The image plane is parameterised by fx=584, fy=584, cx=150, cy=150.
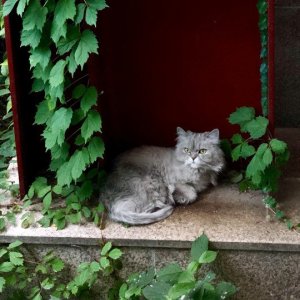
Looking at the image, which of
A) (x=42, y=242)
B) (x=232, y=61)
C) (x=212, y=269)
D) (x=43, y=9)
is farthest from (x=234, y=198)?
(x=43, y=9)

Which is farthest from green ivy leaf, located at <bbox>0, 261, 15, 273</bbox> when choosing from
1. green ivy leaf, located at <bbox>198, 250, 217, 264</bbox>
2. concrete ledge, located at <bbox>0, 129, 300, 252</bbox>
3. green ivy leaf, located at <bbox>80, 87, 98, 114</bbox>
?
green ivy leaf, located at <bbox>198, 250, 217, 264</bbox>

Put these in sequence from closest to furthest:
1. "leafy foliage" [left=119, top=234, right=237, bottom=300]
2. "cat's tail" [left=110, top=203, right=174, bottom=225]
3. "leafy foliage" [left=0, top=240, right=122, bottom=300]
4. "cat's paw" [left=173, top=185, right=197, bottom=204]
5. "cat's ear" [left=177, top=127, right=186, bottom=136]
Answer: "leafy foliage" [left=119, top=234, right=237, bottom=300]
"leafy foliage" [left=0, top=240, right=122, bottom=300]
"cat's tail" [left=110, top=203, right=174, bottom=225]
"cat's paw" [left=173, top=185, right=197, bottom=204]
"cat's ear" [left=177, top=127, right=186, bottom=136]

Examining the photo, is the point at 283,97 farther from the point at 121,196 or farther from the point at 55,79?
the point at 55,79

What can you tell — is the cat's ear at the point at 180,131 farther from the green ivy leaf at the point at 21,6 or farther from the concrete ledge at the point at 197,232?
the green ivy leaf at the point at 21,6

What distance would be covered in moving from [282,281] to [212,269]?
0.39 m

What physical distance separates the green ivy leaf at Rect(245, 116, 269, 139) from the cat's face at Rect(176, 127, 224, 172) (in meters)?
0.40

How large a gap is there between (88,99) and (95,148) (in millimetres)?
282

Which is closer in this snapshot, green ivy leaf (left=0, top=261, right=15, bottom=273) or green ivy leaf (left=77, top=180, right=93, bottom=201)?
green ivy leaf (left=0, top=261, right=15, bottom=273)

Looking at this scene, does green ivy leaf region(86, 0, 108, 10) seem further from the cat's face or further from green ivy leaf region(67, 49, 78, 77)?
the cat's face

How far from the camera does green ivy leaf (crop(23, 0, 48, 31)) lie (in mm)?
3080

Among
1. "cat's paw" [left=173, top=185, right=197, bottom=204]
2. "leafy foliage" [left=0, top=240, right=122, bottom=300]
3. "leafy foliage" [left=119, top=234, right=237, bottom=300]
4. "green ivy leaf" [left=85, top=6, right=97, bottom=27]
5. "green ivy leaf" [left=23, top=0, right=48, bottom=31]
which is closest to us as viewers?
"leafy foliage" [left=119, top=234, right=237, bottom=300]

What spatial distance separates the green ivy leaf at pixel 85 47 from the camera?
3045 mm

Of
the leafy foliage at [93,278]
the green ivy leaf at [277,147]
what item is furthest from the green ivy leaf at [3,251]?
the green ivy leaf at [277,147]

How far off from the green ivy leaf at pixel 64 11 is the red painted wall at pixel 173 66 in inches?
23.5
